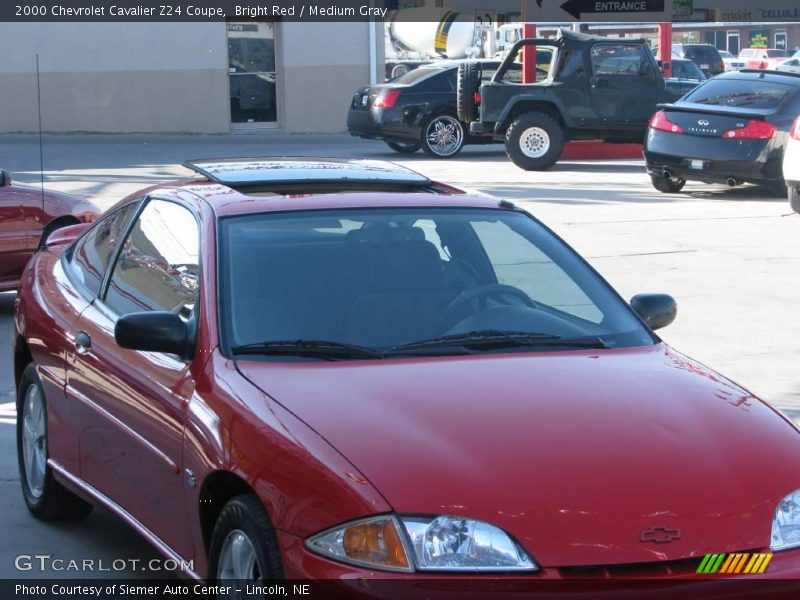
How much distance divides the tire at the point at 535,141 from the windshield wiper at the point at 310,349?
56.0ft

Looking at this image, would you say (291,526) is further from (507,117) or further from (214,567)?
(507,117)

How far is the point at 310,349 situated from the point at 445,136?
1952 centimetres

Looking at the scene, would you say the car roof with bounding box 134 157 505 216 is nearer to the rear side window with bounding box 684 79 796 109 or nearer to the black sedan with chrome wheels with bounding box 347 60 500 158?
the rear side window with bounding box 684 79 796 109

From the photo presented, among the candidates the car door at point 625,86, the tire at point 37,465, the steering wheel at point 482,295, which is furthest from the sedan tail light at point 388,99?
the steering wheel at point 482,295

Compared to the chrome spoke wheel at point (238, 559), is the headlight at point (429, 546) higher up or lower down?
higher up

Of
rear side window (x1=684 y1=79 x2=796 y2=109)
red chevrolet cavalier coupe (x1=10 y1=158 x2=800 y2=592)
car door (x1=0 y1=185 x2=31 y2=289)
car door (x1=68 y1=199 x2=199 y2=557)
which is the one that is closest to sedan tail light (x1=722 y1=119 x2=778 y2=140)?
rear side window (x1=684 y1=79 x2=796 y2=109)

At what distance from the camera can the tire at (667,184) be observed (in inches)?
702

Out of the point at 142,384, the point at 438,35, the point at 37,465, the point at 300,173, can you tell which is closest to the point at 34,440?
the point at 37,465

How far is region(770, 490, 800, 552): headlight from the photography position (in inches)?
140

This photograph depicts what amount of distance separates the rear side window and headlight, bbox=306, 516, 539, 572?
14.5 metres

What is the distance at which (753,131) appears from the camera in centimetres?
1650

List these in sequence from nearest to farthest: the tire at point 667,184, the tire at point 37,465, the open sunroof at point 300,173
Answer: the open sunroof at point 300,173, the tire at point 37,465, the tire at point 667,184

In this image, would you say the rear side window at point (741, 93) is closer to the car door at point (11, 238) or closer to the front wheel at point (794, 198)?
the front wheel at point (794, 198)

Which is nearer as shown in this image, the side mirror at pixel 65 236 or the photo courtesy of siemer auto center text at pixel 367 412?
the photo courtesy of siemer auto center text at pixel 367 412
